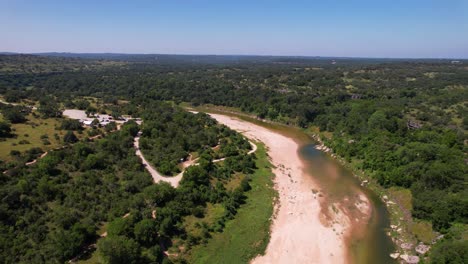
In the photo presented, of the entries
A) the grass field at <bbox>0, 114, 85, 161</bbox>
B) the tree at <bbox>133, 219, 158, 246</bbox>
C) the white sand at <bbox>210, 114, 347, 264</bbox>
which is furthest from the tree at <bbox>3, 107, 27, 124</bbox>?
the white sand at <bbox>210, 114, 347, 264</bbox>

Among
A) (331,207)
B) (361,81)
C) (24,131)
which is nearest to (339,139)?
(331,207)

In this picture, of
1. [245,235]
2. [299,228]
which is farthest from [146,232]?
[299,228]

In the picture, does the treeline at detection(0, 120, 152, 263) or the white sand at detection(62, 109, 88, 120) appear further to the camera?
the white sand at detection(62, 109, 88, 120)

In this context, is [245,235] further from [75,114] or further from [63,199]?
[75,114]

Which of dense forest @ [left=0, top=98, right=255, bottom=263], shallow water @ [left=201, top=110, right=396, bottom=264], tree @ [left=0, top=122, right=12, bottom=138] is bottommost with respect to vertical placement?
shallow water @ [left=201, top=110, right=396, bottom=264]

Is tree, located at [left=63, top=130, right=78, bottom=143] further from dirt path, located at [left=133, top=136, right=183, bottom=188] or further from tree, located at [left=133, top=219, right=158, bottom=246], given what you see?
tree, located at [left=133, top=219, right=158, bottom=246]

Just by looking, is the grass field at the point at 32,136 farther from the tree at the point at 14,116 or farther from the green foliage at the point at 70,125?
the green foliage at the point at 70,125
